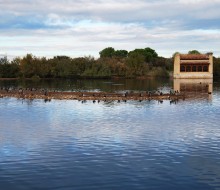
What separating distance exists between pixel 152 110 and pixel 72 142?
16462mm

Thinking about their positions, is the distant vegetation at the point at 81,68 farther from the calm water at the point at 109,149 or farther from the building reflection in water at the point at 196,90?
A: the calm water at the point at 109,149

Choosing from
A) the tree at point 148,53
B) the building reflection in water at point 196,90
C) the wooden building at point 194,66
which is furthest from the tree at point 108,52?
the building reflection in water at point 196,90

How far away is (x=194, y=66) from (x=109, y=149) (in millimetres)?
96278

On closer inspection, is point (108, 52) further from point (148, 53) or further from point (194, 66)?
point (194, 66)

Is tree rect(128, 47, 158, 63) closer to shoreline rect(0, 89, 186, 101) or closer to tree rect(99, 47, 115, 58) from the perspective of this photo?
tree rect(99, 47, 115, 58)

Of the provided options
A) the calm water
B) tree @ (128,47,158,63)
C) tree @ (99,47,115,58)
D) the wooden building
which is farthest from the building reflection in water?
tree @ (99,47,115,58)

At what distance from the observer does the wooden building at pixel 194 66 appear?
112125 millimetres

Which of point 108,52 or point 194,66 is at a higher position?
point 108,52

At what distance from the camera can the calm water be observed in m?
16.4

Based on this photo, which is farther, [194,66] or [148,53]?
[148,53]

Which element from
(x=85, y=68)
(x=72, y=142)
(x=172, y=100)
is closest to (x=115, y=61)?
(x=85, y=68)

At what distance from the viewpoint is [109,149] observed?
21516 mm

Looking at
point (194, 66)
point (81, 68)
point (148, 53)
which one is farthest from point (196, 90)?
point (148, 53)

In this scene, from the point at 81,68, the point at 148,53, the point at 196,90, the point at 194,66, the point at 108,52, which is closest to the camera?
the point at 196,90
